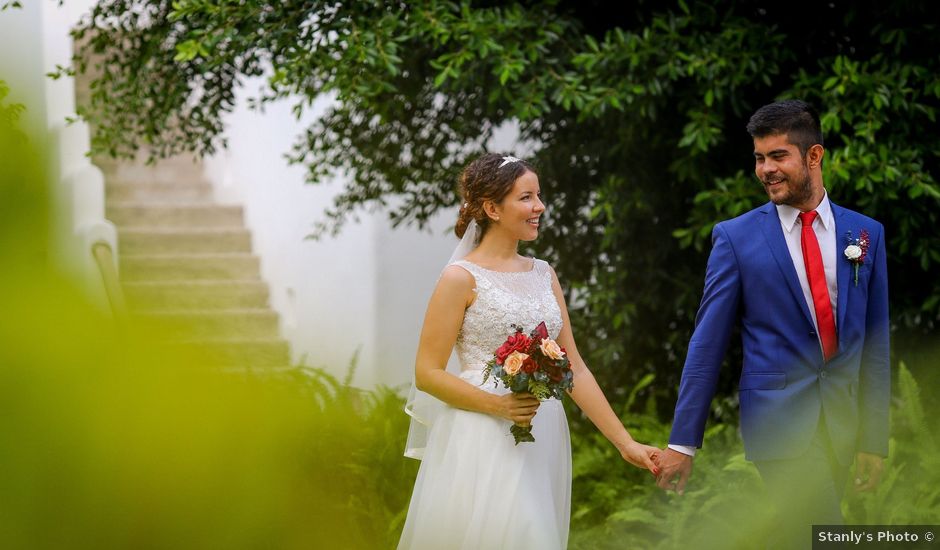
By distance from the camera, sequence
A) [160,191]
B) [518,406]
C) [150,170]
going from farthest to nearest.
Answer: [150,170], [160,191], [518,406]

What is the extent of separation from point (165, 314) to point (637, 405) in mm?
5970

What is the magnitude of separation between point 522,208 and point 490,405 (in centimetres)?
63

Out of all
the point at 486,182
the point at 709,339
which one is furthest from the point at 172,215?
the point at 709,339

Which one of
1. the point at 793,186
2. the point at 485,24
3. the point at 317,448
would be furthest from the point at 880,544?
the point at 317,448

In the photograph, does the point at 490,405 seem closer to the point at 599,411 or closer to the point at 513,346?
the point at 513,346

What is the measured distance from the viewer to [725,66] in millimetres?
5312

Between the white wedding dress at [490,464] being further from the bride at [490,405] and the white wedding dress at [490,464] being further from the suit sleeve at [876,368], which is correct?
the suit sleeve at [876,368]

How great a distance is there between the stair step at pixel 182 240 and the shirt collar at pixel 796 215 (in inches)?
283

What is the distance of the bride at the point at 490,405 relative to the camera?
132 inches

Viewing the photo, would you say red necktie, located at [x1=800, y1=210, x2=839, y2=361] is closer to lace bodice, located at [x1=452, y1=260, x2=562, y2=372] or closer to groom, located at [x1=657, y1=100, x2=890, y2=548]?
groom, located at [x1=657, y1=100, x2=890, y2=548]

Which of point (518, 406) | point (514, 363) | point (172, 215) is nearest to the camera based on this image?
point (514, 363)

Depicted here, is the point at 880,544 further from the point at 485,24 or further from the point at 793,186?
the point at 485,24

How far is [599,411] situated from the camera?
359 cm

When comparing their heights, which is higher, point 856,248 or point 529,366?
point 856,248
